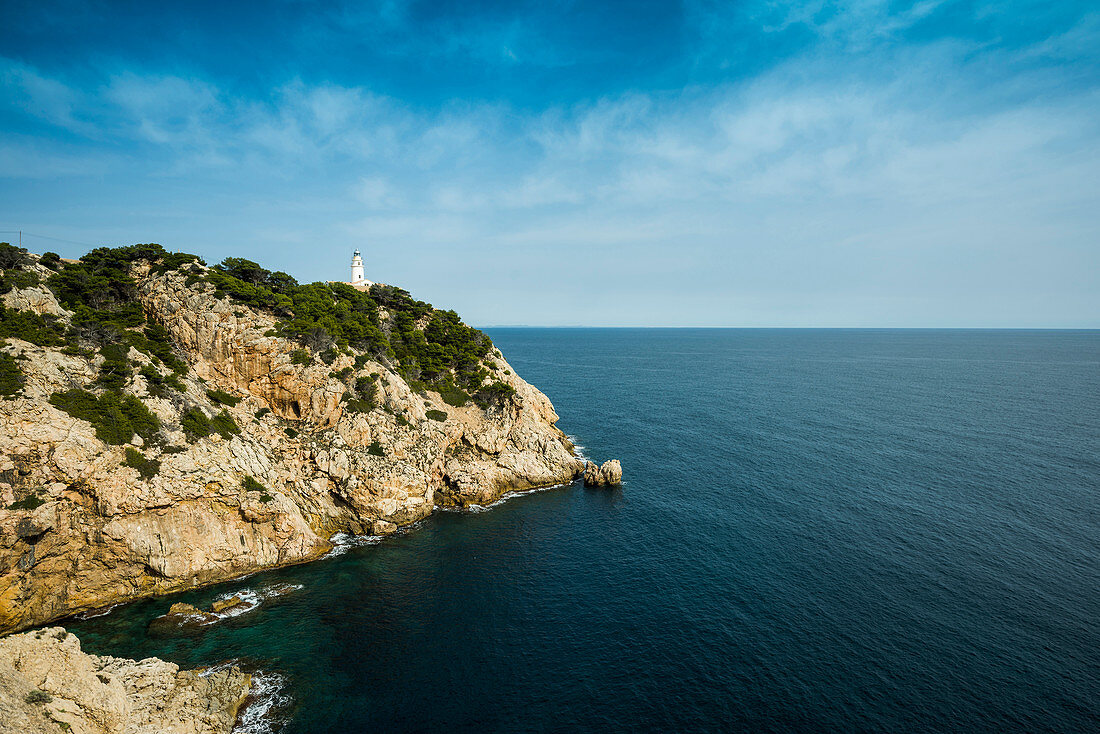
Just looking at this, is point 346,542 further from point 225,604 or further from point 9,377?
point 9,377

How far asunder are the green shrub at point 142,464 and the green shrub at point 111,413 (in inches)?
63.2

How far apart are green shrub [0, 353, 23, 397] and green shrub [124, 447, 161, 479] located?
940cm

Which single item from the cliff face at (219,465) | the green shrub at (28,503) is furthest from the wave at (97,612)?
the green shrub at (28,503)

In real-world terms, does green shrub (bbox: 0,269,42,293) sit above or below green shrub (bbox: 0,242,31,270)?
below

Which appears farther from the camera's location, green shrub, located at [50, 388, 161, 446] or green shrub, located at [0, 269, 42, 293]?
A: green shrub, located at [0, 269, 42, 293]

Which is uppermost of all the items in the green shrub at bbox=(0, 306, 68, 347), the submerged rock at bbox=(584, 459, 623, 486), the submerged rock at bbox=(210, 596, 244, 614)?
the green shrub at bbox=(0, 306, 68, 347)

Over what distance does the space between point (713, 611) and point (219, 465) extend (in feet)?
155

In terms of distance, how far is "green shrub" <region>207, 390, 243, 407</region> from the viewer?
5291 cm

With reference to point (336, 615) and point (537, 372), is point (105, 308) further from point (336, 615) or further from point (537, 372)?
point (537, 372)

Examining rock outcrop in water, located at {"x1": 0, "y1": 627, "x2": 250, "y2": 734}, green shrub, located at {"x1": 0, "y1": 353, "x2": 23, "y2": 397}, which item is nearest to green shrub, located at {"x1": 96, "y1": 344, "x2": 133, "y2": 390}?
green shrub, located at {"x1": 0, "y1": 353, "x2": 23, "y2": 397}

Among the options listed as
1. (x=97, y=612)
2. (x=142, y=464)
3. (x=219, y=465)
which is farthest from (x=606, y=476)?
(x=97, y=612)

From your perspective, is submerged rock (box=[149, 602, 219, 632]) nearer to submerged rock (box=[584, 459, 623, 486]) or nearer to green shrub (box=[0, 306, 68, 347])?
green shrub (box=[0, 306, 68, 347])

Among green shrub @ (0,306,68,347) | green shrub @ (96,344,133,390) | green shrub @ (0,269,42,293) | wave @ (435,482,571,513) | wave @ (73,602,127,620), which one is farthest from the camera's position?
wave @ (435,482,571,513)

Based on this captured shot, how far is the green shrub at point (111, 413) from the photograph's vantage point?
41438 millimetres
